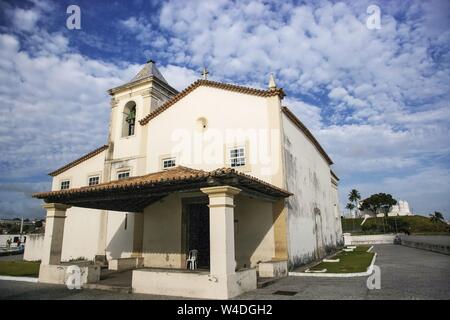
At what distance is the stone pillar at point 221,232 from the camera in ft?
27.3

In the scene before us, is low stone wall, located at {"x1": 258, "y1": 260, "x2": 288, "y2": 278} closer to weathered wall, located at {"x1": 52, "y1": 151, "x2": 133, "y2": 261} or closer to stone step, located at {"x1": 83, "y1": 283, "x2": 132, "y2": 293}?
stone step, located at {"x1": 83, "y1": 283, "x2": 132, "y2": 293}

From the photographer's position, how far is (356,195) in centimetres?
8575

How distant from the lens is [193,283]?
28.0 feet

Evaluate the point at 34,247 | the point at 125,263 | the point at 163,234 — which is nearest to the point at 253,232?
the point at 163,234

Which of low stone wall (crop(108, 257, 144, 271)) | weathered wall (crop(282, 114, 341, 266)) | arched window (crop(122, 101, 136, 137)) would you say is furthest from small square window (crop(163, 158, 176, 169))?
weathered wall (crop(282, 114, 341, 266))

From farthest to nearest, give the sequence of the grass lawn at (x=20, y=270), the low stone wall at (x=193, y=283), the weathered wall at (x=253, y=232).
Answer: the grass lawn at (x=20, y=270)
the weathered wall at (x=253, y=232)
the low stone wall at (x=193, y=283)

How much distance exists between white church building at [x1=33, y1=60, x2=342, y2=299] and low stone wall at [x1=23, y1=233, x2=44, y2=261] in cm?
550

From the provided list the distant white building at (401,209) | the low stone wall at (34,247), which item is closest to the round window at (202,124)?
the low stone wall at (34,247)

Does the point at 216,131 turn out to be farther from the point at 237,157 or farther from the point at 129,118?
the point at 129,118

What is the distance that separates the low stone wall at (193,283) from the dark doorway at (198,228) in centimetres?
512

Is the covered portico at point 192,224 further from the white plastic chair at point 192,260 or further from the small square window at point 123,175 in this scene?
the small square window at point 123,175

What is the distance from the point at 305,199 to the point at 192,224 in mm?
6666
